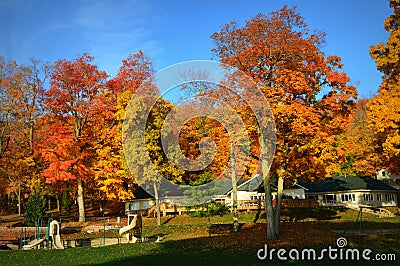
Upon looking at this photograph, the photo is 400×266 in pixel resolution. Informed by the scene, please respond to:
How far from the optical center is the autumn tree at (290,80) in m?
18.8

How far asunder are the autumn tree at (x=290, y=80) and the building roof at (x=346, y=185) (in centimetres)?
Result: 2962

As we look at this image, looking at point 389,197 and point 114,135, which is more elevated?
point 114,135

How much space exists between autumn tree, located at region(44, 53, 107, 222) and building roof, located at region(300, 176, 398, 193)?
27.0 metres

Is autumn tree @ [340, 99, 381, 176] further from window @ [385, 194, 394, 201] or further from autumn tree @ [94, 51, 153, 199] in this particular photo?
autumn tree @ [94, 51, 153, 199]

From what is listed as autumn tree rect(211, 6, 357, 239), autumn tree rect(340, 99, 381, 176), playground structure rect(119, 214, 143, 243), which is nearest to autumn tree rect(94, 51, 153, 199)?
playground structure rect(119, 214, 143, 243)

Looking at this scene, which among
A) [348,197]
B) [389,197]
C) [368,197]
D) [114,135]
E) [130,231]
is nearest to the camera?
[130,231]

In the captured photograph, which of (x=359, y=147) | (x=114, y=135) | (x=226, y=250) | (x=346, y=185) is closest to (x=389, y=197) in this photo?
(x=346, y=185)

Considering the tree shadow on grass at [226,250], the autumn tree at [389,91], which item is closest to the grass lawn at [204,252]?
the tree shadow on grass at [226,250]

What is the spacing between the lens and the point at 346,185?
47.8 metres

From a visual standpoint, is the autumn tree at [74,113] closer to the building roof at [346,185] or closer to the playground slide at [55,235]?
the playground slide at [55,235]

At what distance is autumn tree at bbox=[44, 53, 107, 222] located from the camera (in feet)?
107

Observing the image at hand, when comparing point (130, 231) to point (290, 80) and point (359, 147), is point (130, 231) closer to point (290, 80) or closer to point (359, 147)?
point (290, 80)

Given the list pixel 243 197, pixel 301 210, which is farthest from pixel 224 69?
pixel 243 197

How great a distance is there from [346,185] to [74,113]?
105 ft
